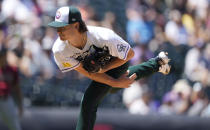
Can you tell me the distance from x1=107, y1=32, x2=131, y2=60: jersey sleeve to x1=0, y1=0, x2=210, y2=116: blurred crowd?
358 cm

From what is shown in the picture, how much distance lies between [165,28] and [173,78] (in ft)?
3.42

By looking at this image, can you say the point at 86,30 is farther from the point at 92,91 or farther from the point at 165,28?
the point at 165,28

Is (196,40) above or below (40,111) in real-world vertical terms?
above

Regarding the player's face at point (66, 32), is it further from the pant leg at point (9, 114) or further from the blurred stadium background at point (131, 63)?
the blurred stadium background at point (131, 63)

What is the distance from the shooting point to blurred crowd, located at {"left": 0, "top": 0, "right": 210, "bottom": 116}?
375 inches

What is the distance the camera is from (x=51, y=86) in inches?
375

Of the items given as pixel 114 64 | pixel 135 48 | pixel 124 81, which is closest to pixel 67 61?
pixel 114 64

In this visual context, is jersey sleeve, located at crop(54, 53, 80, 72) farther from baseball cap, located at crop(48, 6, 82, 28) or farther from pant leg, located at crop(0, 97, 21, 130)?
pant leg, located at crop(0, 97, 21, 130)

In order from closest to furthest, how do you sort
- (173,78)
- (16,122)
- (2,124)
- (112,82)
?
1. (112,82)
2. (16,122)
3. (2,124)
4. (173,78)

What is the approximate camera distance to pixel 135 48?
997 cm

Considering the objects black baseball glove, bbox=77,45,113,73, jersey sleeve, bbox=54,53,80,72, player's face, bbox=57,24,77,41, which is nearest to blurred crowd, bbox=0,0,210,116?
jersey sleeve, bbox=54,53,80,72

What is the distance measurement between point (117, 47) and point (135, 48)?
4098mm

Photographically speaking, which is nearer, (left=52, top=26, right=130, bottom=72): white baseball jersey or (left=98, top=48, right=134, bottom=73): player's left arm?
(left=52, top=26, right=130, bottom=72): white baseball jersey

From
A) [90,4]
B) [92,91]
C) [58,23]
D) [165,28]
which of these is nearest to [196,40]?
[165,28]
